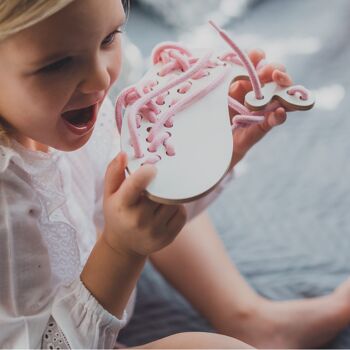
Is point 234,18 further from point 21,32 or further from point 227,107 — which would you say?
point 21,32

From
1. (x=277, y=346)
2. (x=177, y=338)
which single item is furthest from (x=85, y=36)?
(x=277, y=346)

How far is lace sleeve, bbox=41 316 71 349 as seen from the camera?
0.65 meters

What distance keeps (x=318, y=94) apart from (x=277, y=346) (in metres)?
0.50

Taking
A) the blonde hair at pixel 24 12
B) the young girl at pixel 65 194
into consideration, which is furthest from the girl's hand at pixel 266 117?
the blonde hair at pixel 24 12

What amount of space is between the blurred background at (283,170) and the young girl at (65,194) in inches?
7.4

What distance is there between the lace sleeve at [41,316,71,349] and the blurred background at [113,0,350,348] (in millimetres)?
230

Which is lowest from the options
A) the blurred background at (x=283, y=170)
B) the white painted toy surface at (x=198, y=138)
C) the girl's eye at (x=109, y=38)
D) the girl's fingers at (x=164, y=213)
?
the blurred background at (x=283, y=170)

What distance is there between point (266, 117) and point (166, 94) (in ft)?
0.38

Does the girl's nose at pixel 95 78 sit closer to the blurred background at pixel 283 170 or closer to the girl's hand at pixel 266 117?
the girl's hand at pixel 266 117

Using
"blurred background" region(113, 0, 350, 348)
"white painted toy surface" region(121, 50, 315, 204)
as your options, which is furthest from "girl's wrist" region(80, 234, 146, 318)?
"blurred background" region(113, 0, 350, 348)

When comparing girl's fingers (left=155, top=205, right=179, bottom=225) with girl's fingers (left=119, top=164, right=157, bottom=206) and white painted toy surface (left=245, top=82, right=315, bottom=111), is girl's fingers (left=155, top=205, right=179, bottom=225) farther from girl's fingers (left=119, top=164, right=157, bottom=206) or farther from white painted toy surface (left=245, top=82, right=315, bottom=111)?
white painted toy surface (left=245, top=82, right=315, bottom=111)

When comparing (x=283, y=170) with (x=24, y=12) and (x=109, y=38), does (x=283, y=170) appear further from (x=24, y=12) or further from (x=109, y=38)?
(x=24, y=12)

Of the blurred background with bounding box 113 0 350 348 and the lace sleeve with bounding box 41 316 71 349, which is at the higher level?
the lace sleeve with bounding box 41 316 71 349

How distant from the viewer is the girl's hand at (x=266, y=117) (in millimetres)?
702
